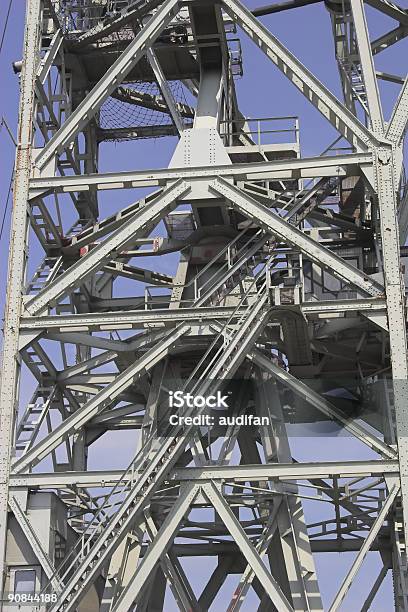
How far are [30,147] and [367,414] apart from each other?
409 inches

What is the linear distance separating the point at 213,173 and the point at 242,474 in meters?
7.35

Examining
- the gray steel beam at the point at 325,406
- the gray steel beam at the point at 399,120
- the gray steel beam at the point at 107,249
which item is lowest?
the gray steel beam at the point at 325,406

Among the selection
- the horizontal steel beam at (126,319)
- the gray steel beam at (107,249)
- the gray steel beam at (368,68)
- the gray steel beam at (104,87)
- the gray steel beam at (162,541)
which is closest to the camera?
the gray steel beam at (162,541)

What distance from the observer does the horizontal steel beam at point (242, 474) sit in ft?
85.4

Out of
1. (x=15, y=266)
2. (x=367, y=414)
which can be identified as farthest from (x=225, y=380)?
(x=15, y=266)

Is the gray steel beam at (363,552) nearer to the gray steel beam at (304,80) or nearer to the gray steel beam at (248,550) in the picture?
the gray steel beam at (248,550)

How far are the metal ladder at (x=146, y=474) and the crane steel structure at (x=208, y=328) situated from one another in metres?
0.05

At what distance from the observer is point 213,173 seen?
29.3 m

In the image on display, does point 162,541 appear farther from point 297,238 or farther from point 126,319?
point 297,238

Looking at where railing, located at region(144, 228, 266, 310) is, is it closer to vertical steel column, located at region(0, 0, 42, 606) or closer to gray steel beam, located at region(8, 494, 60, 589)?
vertical steel column, located at region(0, 0, 42, 606)

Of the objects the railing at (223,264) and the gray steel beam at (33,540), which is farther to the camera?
the railing at (223,264)

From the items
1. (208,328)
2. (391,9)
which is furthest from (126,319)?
(391,9)

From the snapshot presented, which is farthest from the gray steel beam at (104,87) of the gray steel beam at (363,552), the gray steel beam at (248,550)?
the gray steel beam at (363,552)

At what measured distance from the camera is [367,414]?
2947 cm
